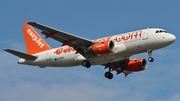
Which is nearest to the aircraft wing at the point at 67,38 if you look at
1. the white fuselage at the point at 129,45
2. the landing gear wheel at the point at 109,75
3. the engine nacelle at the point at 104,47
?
the white fuselage at the point at 129,45

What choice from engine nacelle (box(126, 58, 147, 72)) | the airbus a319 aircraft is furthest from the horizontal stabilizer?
engine nacelle (box(126, 58, 147, 72))

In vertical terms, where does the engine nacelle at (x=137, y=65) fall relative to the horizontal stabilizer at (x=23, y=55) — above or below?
above

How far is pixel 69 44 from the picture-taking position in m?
66.5

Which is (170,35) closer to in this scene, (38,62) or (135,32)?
(135,32)

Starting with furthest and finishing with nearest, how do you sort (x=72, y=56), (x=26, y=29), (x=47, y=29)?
(x=26, y=29), (x=72, y=56), (x=47, y=29)

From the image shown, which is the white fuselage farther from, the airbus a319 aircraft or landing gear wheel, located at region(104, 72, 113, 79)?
landing gear wheel, located at region(104, 72, 113, 79)

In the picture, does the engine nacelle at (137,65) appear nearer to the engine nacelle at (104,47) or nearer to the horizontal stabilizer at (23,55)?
the engine nacelle at (104,47)

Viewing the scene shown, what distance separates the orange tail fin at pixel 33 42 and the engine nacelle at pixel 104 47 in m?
10.0

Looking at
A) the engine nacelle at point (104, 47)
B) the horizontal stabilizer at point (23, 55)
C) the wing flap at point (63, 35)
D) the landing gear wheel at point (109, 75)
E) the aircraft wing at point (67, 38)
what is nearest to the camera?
the wing flap at point (63, 35)

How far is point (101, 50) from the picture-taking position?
211 feet

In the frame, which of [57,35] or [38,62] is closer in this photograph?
[57,35]

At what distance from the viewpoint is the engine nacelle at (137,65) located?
7131 cm

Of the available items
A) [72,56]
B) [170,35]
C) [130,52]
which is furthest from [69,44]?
[170,35]

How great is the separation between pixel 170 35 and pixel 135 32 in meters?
3.93
